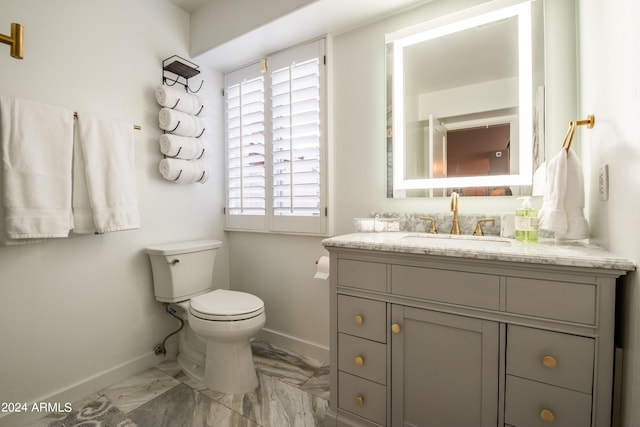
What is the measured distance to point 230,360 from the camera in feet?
5.70

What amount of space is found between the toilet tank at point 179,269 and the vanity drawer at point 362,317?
1.17m

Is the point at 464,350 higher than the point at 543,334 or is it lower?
lower

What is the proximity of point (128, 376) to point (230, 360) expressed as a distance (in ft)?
2.46

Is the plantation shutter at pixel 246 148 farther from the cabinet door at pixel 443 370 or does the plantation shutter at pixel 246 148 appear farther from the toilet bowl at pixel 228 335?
→ the cabinet door at pixel 443 370

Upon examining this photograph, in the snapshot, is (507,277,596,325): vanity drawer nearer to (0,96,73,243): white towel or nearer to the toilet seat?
the toilet seat

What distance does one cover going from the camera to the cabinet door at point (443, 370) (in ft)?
3.48

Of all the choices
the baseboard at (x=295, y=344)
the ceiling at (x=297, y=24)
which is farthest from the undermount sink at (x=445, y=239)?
the ceiling at (x=297, y=24)

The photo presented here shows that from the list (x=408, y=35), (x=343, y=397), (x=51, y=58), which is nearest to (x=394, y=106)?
(x=408, y=35)

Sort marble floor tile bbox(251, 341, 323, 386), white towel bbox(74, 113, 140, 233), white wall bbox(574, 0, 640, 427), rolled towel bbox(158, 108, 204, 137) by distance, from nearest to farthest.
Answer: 1. white wall bbox(574, 0, 640, 427)
2. white towel bbox(74, 113, 140, 233)
3. marble floor tile bbox(251, 341, 323, 386)
4. rolled towel bbox(158, 108, 204, 137)

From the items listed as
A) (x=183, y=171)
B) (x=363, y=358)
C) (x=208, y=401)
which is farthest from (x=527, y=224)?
(x=183, y=171)

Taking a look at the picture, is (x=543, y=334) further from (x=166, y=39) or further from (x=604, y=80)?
(x=166, y=39)

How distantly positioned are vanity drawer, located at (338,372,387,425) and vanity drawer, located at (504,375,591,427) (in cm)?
47

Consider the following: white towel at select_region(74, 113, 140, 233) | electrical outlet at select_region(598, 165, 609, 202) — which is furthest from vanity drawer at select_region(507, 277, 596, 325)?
white towel at select_region(74, 113, 140, 233)

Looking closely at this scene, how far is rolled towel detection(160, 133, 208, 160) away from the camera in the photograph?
2.04 m
